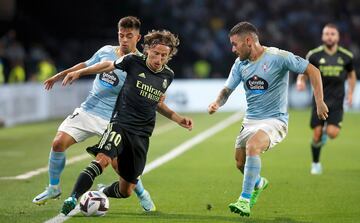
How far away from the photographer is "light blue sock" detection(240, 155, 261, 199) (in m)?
9.59

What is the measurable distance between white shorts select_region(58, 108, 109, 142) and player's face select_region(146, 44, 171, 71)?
1.40m

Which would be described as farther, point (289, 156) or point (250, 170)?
point (289, 156)

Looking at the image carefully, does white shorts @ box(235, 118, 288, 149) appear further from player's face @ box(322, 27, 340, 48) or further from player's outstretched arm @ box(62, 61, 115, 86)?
player's face @ box(322, 27, 340, 48)

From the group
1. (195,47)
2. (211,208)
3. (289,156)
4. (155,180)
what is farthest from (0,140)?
(195,47)

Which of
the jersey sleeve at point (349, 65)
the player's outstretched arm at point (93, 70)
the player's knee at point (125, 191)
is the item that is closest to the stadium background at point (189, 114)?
the player's knee at point (125, 191)

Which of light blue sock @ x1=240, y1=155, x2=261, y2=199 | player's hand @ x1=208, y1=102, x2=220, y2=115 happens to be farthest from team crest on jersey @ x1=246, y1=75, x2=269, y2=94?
light blue sock @ x1=240, y1=155, x2=261, y2=199

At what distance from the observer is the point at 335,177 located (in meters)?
13.9

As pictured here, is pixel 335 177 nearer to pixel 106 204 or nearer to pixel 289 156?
pixel 289 156

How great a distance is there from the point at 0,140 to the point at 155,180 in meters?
9.21

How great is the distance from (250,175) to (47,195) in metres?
2.49

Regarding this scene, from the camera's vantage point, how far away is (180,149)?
19031 millimetres

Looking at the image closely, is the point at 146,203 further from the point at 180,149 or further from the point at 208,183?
the point at 180,149

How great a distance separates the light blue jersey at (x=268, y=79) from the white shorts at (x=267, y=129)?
0.07 metres

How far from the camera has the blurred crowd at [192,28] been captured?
116ft
